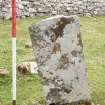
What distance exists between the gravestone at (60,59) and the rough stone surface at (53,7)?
36.0ft

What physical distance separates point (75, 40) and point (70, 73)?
54cm

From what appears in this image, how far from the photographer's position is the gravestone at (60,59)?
7.64 meters

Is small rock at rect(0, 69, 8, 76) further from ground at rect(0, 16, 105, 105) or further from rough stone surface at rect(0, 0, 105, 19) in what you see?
A: rough stone surface at rect(0, 0, 105, 19)

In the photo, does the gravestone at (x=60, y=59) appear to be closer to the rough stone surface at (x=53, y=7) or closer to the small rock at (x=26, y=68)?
the small rock at (x=26, y=68)

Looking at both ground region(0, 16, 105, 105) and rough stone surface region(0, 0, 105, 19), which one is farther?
rough stone surface region(0, 0, 105, 19)

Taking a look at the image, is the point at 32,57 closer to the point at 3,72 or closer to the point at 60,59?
the point at 3,72

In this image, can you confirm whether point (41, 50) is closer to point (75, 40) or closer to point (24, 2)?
point (75, 40)

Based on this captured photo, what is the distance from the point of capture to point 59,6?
20297mm

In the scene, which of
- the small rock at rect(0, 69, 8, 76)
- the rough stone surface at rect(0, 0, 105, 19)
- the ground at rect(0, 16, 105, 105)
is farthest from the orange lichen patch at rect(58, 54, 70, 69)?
the rough stone surface at rect(0, 0, 105, 19)

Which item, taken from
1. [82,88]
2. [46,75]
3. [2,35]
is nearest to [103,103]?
[82,88]

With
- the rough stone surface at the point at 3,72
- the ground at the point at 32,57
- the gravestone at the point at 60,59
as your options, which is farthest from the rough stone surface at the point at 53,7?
the gravestone at the point at 60,59

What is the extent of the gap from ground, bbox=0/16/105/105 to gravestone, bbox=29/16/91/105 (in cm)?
62

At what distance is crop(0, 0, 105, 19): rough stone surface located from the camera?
1903 centimetres

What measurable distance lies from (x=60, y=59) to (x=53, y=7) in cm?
1257
